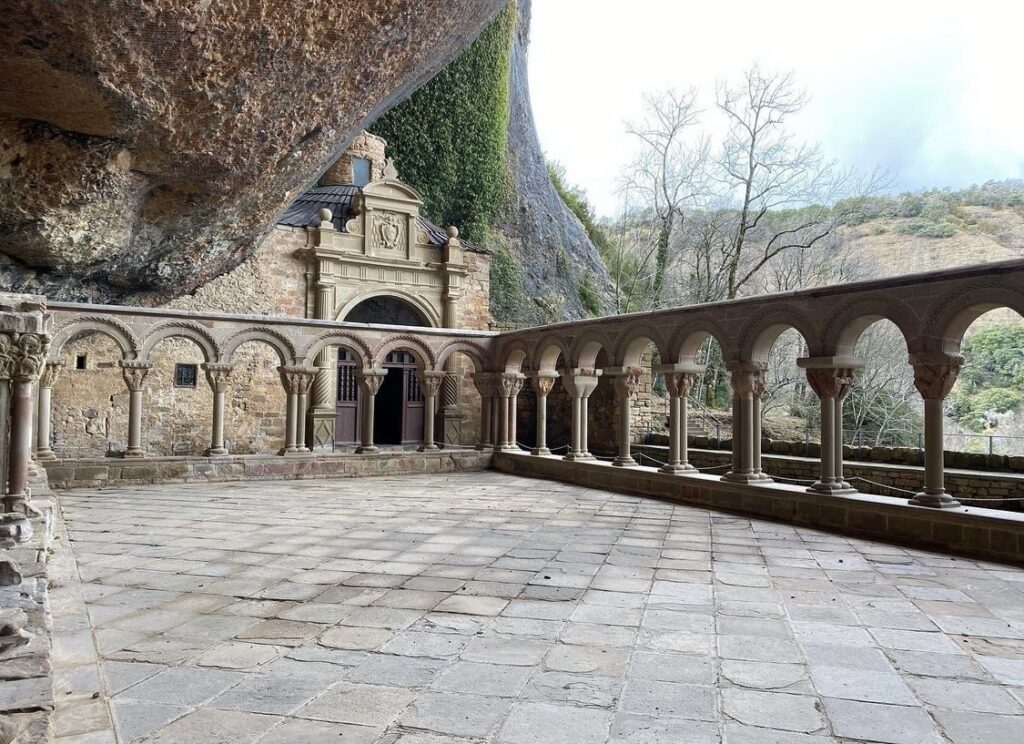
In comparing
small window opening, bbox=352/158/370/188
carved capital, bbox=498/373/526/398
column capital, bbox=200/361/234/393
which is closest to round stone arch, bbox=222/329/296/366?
column capital, bbox=200/361/234/393

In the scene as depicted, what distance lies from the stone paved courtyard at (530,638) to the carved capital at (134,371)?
3.95 meters

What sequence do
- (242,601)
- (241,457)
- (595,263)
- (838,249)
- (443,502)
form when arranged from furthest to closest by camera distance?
(595,263), (838,249), (241,457), (443,502), (242,601)

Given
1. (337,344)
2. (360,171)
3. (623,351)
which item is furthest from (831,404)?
(360,171)

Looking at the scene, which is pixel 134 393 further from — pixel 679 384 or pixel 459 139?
pixel 459 139

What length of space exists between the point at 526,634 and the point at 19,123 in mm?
5995

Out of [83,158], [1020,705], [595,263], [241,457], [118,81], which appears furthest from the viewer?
[595,263]

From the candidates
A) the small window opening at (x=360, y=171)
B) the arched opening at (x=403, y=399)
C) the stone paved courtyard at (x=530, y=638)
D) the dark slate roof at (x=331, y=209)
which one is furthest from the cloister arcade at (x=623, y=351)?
the small window opening at (x=360, y=171)

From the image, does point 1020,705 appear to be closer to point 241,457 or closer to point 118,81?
point 118,81

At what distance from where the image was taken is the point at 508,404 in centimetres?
1192

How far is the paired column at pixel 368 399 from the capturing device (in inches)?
438

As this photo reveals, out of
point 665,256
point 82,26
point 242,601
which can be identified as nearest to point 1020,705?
point 242,601

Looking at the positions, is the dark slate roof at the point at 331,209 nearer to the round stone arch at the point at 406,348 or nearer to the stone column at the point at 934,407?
the round stone arch at the point at 406,348

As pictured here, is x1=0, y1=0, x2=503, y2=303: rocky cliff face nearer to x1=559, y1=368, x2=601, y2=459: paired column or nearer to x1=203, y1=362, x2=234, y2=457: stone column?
x1=203, y1=362, x2=234, y2=457: stone column

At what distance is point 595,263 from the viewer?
2275 centimetres
